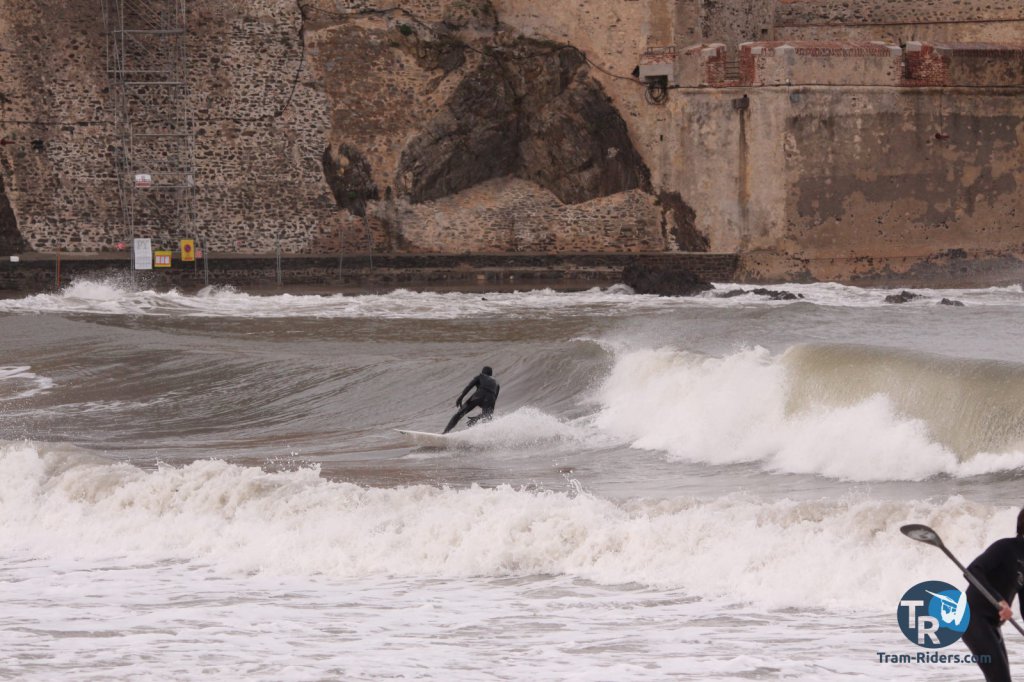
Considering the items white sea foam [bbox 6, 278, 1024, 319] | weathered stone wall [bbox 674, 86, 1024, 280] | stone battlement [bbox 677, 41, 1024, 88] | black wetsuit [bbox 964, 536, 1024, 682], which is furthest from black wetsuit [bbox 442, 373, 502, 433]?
stone battlement [bbox 677, 41, 1024, 88]

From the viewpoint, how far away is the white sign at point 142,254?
97.2ft

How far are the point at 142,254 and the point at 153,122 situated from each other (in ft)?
8.34

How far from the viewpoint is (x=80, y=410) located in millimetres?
17922

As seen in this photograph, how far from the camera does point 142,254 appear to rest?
29.8 meters

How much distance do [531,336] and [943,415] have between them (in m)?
9.92

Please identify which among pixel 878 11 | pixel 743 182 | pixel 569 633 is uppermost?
pixel 878 11

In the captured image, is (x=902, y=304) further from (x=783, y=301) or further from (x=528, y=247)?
(x=528, y=247)

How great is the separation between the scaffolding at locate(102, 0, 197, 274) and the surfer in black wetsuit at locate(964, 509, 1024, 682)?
82.4ft

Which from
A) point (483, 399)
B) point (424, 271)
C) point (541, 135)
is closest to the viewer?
point (483, 399)

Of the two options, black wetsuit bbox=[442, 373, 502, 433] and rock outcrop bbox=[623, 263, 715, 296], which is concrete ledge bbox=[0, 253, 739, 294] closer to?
rock outcrop bbox=[623, 263, 715, 296]

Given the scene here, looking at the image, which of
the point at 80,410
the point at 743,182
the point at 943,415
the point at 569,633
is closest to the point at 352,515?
the point at 569,633

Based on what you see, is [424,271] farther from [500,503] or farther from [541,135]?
[500,503]

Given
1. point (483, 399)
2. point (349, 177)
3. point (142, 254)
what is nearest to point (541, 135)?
point (349, 177)

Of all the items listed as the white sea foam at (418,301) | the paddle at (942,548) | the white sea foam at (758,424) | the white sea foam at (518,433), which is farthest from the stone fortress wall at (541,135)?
the paddle at (942,548)
